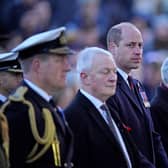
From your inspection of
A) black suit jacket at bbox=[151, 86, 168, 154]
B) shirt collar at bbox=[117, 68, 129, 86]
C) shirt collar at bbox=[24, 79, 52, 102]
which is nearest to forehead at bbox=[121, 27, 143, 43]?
shirt collar at bbox=[117, 68, 129, 86]

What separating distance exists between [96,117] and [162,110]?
1253mm

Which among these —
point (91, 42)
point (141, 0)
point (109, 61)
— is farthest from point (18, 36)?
point (109, 61)

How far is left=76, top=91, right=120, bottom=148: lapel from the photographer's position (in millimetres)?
5992

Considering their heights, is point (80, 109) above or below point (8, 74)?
below

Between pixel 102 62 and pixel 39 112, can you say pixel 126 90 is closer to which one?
pixel 102 62

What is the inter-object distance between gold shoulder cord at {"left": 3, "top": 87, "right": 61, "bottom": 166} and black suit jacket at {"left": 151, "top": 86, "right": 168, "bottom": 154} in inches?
80.0

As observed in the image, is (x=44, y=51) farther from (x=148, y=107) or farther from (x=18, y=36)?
(x=18, y=36)

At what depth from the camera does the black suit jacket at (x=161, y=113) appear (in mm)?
7156

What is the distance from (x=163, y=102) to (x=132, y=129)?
0.74 m

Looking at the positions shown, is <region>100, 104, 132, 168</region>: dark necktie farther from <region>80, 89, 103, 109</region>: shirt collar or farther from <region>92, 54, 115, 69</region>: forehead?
<region>92, 54, 115, 69</region>: forehead

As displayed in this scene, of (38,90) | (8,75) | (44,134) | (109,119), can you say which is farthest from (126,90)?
(44,134)

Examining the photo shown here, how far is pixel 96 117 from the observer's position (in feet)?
19.8

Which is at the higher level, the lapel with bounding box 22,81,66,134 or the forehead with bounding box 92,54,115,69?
the forehead with bounding box 92,54,115,69

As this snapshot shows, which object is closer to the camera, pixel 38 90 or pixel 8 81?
pixel 38 90
